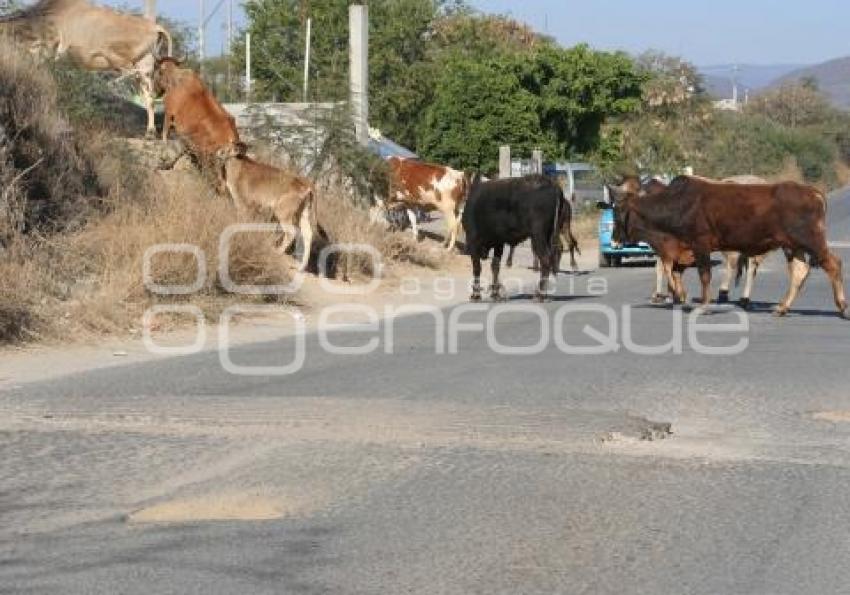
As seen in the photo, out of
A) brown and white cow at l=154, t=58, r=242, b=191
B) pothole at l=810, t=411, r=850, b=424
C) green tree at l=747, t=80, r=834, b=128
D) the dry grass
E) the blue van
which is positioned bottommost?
pothole at l=810, t=411, r=850, b=424

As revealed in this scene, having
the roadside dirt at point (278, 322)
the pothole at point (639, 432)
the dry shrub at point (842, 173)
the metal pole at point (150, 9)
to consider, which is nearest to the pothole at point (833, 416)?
the pothole at point (639, 432)

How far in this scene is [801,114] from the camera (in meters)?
134

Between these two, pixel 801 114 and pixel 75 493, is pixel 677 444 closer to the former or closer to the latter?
pixel 75 493

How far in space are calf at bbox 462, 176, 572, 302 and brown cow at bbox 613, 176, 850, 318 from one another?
1.47 meters

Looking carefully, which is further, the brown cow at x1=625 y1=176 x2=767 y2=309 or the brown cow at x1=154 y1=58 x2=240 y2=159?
the brown cow at x1=154 y1=58 x2=240 y2=159

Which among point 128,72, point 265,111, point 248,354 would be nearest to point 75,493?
point 248,354

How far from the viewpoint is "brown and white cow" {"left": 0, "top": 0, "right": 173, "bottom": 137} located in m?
23.1

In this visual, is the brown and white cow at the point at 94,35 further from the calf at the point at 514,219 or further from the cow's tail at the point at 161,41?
the calf at the point at 514,219

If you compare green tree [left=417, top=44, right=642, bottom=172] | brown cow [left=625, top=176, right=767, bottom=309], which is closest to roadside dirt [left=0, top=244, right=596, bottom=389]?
brown cow [left=625, top=176, right=767, bottom=309]

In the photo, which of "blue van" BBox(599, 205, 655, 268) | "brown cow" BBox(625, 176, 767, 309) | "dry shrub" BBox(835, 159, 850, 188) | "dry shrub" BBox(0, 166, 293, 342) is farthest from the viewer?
"dry shrub" BBox(835, 159, 850, 188)

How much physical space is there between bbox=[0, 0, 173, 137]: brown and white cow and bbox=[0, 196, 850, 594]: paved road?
10.1 metres

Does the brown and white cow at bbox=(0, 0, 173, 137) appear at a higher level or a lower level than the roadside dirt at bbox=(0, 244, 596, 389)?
higher

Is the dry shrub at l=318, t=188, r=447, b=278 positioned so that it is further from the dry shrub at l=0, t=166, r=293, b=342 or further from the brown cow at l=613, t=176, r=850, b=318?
the brown cow at l=613, t=176, r=850, b=318

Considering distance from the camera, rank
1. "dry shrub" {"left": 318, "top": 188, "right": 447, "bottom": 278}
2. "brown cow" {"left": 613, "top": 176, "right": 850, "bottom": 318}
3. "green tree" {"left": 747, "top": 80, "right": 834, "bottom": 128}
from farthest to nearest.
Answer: "green tree" {"left": 747, "top": 80, "right": 834, "bottom": 128}, "dry shrub" {"left": 318, "top": 188, "right": 447, "bottom": 278}, "brown cow" {"left": 613, "top": 176, "right": 850, "bottom": 318}
